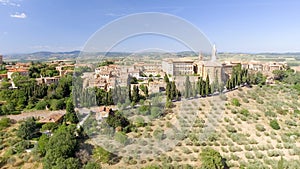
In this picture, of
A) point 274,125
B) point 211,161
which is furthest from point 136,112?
point 274,125

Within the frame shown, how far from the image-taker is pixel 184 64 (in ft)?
58.9

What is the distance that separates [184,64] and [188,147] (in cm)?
1086

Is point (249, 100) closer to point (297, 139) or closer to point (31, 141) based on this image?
point (297, 139)

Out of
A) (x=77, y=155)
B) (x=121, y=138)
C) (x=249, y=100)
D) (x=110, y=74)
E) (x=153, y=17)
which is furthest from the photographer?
(x=110, y=74)

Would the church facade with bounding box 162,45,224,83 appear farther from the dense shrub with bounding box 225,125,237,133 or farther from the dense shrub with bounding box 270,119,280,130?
the dense shrub with bounding box 225,125,237,133

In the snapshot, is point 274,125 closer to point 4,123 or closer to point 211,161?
point 211,161

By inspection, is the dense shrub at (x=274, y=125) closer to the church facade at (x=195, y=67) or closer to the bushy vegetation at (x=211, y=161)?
the bushy vegetation at (x=211, y=161)

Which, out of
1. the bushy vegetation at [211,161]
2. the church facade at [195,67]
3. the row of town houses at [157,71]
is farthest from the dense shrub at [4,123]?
the church facade at [195,67]

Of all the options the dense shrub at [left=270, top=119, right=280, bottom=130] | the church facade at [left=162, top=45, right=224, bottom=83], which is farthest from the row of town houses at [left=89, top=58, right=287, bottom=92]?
the dense shrub at [left=270, top=119, right=280, bottom=130]

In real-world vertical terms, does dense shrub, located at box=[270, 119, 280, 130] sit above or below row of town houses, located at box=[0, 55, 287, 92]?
below

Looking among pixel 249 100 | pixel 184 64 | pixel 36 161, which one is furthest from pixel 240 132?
pixel 184 64

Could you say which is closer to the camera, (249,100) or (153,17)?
(153,17)

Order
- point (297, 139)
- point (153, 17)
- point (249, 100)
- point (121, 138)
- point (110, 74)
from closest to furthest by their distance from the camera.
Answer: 1. point (153, 17)
2. point (121, 138)
3. point (297, 139)
4. point (249, 100)
5. point (110, 74)

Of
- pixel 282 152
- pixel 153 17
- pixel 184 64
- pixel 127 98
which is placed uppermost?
pixel 153 17
